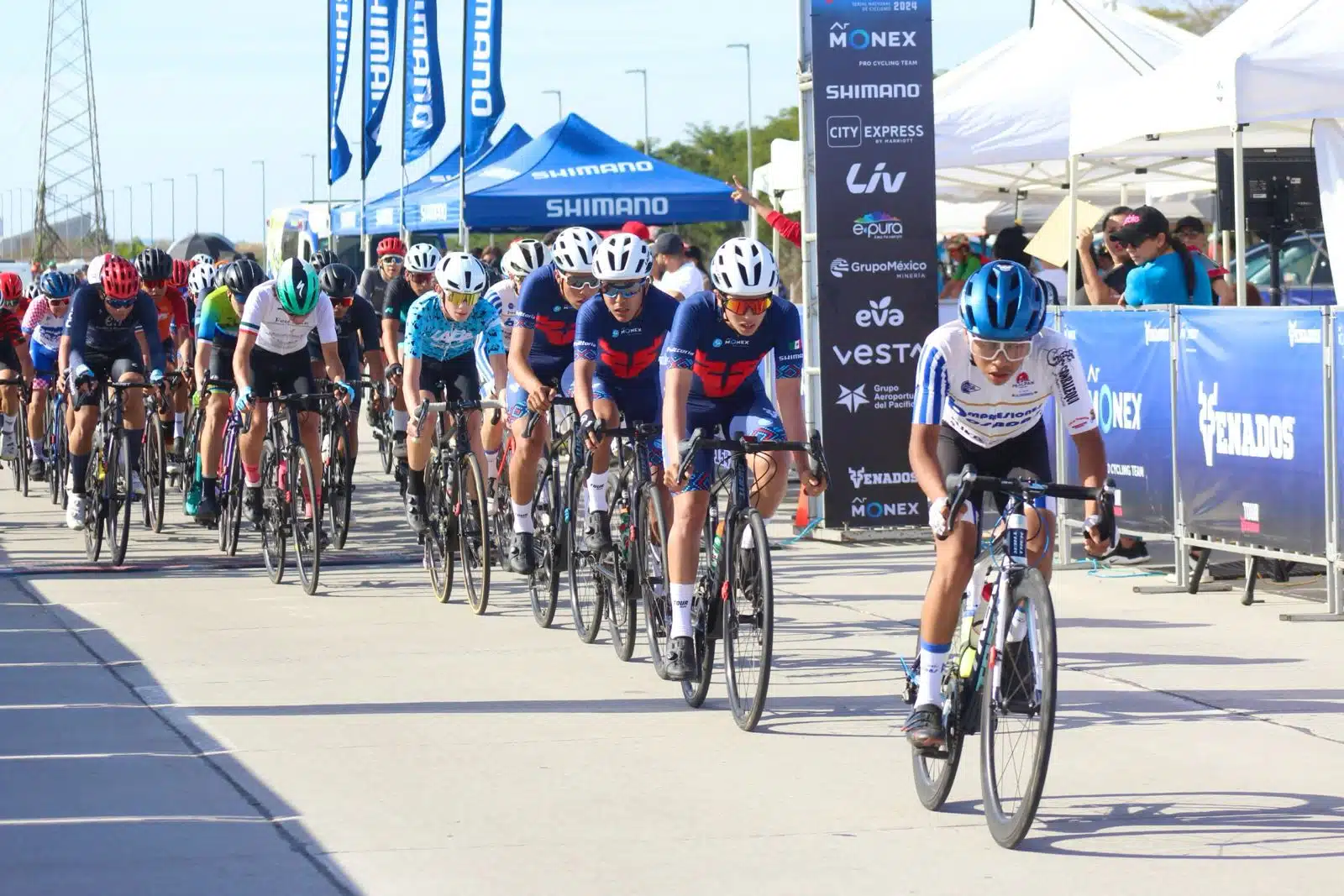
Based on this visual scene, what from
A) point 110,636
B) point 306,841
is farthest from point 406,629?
point 306,841

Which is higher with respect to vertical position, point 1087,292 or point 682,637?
point 1087,292

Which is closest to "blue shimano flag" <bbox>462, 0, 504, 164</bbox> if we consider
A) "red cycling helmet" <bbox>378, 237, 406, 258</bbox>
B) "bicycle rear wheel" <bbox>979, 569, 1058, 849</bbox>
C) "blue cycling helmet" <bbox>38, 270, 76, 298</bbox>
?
"red cycling helmet" <bbox>378, 237, 406, 258</bbox>

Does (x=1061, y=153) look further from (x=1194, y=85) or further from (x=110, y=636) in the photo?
(x=110, y=636)

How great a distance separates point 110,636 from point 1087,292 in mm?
7184

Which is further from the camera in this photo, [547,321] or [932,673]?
[547,321]

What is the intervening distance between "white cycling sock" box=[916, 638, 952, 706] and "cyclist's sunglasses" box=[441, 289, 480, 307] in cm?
598

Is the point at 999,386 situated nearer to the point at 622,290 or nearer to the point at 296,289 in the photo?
the point at 622,290

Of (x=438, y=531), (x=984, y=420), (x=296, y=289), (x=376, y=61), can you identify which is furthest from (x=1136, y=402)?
(x=376, y=61)

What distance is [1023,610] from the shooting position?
584cm

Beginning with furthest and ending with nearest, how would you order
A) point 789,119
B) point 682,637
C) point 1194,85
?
point 789,119, point 1194,85, point 682,637

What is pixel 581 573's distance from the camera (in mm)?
9938

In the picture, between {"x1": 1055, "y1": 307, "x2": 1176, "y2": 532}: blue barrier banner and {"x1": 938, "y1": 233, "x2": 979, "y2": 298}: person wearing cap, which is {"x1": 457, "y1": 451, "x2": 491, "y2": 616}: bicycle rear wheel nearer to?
{"x1": 1055, "y1": 307, "x2": 1176, "y2": 532}: blue barrier banner

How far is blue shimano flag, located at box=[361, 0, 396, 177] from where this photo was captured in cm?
2800

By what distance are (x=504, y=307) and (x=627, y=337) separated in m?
4.70
